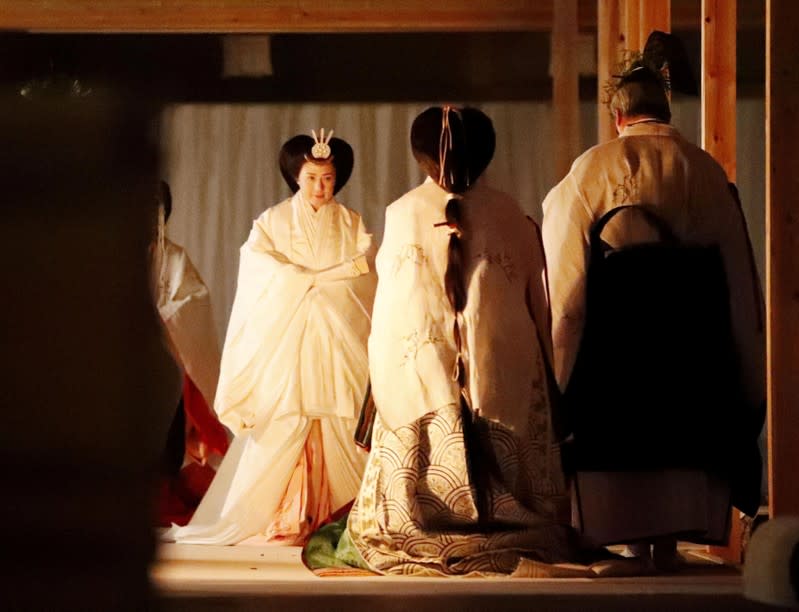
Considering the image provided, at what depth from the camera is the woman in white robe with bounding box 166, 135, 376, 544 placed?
6695 mm

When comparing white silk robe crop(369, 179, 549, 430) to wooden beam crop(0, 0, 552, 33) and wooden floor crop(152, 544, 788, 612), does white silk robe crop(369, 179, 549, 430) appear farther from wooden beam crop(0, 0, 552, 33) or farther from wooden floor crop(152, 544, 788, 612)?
wooden beam crop(0, 0, 552, 33)

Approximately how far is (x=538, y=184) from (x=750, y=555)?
29.6 feet

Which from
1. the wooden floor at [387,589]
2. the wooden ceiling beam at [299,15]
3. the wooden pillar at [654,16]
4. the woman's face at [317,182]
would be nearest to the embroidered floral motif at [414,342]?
the wooden floor at [387,589]

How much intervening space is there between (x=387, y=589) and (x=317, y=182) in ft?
9.82

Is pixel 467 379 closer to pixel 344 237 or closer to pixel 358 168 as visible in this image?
pixel 344 237

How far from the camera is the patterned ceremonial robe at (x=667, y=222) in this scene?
5312 mm

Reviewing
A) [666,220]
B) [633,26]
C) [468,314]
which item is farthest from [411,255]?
[633,26]

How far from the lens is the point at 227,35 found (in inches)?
392

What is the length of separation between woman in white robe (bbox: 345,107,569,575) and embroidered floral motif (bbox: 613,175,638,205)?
324 millimetres

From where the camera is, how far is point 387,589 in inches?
177

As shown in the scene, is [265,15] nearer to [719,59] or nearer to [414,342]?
[719,59]

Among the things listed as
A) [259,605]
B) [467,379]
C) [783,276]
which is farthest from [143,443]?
[467,379]

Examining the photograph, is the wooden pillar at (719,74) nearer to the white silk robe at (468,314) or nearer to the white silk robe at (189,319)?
the white silk robe at (468,314)

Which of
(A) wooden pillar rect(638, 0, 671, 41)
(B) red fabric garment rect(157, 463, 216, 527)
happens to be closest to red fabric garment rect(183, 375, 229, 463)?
(B) red fabric garment rect(157, 463, 216, 527)
